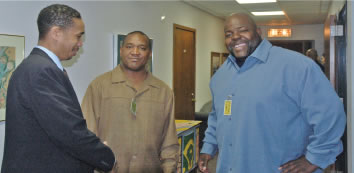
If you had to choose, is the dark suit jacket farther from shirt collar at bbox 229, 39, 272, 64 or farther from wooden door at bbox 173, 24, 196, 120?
wooden door at bbox 173, 24, 196, 120

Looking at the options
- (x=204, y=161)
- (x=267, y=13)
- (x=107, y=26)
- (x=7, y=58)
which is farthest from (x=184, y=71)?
(x=204, y=161)

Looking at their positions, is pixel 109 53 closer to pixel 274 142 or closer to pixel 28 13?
pixel 28 13

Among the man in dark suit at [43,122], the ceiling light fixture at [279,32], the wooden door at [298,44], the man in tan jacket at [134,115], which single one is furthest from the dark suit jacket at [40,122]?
the wooden door at [298,44]

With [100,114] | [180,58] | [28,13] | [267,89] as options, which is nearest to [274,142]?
[267,89]

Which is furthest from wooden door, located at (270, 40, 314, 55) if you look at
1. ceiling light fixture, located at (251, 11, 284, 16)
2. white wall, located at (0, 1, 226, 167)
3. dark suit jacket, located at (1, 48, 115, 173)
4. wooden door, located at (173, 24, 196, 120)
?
dark suit jacket, located at (1, 48, 115, 173)

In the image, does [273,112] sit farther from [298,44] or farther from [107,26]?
[298,44]

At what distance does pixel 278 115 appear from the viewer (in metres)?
1.69

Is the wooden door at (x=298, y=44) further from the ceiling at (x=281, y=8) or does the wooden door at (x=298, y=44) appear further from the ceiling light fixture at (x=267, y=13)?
the ceiling light fixture at (x=267, y=13)

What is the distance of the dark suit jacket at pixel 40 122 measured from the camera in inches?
58.4

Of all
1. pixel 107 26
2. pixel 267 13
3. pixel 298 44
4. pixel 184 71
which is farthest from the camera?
pixel 298 44

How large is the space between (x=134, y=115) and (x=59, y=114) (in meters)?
0.76

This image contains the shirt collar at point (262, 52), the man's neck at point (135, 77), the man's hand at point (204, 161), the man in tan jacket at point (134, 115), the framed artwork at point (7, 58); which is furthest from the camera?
the framed artwork at point (7, 58)

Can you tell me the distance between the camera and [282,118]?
66.7 inches

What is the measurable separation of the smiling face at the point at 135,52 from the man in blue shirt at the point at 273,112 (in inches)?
24.7
